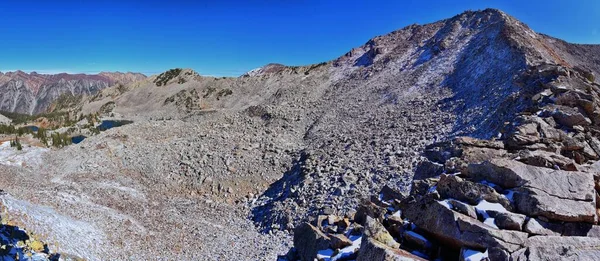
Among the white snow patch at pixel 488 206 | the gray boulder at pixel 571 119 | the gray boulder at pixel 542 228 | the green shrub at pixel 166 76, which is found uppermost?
the green shrub at pixel 166 76

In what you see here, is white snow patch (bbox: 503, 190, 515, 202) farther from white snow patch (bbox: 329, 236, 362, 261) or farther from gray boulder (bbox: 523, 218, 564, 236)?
white snow patch (bbox: 329, 236, 362, 261)

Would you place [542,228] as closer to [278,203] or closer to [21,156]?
[278,203]

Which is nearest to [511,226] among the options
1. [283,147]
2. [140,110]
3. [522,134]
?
[522,134]

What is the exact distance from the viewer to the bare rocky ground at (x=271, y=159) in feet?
61.9

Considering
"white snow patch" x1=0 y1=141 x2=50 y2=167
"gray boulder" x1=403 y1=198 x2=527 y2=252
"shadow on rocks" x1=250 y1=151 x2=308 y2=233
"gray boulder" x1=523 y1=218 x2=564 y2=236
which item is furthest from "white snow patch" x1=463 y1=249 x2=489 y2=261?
"white snow patch" x1=0 y1=141 x2=50 y2=167

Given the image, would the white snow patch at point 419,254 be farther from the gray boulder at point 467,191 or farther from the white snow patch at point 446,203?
the gray boulder at point 467,191

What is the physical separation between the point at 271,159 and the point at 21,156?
20163 millimetres

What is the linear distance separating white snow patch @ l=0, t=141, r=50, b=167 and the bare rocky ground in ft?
2.49

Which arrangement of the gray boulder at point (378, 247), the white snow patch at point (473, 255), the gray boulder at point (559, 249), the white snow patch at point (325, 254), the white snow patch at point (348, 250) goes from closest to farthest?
the gray boulder at point (559, 249) → the white snow patch at point (473, 255) → the gray boulder at point (378, 247) → the white snow patch at point (348, 250) → the white snow patch at point (325, 254)

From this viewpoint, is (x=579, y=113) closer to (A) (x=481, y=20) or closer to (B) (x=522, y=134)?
(B) (x=522, y=134)

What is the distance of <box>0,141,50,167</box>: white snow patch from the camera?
2792 centimetres

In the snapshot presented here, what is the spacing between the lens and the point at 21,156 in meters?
29.4

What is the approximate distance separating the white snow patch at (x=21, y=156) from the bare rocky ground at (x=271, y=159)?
2.49ft

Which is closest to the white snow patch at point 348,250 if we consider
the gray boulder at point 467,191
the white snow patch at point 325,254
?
the white snow patch at point 325,254
